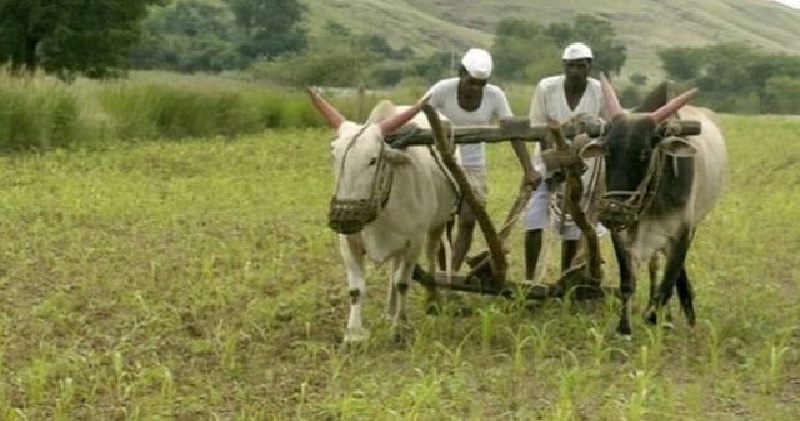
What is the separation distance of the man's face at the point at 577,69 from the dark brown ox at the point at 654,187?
0.33 m

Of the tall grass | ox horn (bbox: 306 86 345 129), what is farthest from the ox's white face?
the tall grass

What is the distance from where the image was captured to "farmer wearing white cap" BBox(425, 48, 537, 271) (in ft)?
23.9

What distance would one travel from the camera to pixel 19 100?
51.9 feet

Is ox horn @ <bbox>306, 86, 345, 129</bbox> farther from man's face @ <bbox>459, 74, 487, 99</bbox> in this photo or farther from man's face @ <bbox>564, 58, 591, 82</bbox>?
→ man's face @ <bbox>564, 58, 591, 82</bbox>

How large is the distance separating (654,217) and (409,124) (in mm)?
1402

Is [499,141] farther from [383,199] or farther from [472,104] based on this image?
[383,199]

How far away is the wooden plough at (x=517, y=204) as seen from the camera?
6652mm

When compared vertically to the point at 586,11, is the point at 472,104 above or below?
above

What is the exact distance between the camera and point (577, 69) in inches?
294

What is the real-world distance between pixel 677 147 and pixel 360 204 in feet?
5.37

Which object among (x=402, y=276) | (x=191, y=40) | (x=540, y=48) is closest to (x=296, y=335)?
(x=402, y=276)

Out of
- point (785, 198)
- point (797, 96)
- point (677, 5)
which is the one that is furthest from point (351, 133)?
point (677, 5)

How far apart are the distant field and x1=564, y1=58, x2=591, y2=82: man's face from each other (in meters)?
1.31

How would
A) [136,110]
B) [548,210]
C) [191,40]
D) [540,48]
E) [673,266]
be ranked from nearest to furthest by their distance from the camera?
[673,266]
[548,210]
[136,110]
[191,40]
[540,48]
